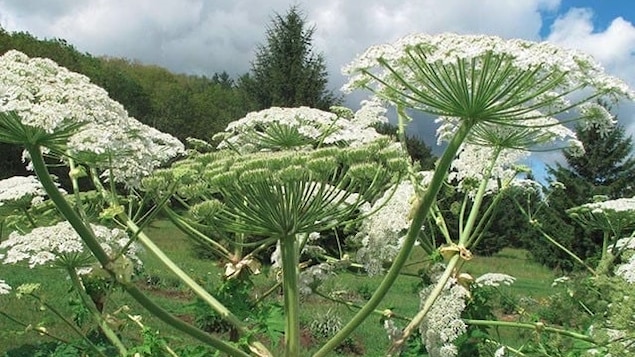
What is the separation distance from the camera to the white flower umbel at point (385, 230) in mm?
4676

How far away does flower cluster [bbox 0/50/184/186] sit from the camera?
10.3ft

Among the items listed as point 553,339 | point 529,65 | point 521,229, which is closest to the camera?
point 529,65

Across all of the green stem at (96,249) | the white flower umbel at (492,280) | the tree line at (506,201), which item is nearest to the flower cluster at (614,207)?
the white flower umbel at (492,280)

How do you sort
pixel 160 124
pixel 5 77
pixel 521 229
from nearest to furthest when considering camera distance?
pixel 5 77 < pixel 521 229 < pixel 160 124

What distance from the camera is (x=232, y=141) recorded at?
5.05 meters

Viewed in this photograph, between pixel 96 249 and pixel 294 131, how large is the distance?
1.89m

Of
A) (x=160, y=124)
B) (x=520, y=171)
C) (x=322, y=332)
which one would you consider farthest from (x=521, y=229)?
(x=520, y=171)

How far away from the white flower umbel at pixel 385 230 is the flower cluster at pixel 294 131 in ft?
1.47

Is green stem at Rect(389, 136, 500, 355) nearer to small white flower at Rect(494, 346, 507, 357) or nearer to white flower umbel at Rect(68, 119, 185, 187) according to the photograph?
small white flower at Rect(494, 346, 507, 357)

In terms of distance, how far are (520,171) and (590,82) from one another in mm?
2635

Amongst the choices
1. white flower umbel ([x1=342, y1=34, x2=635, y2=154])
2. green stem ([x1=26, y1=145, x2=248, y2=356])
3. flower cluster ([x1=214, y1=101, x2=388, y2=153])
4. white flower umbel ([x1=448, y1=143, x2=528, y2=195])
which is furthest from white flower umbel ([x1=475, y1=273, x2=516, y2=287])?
green stem ([x1=26, y1=145, x2=248, y2=356])

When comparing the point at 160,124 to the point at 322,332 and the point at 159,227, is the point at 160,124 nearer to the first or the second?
the point at 159,227

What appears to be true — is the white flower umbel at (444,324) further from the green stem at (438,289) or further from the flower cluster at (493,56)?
the flower cluster at (493,56)

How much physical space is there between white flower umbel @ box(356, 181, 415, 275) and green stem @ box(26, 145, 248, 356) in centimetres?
175
